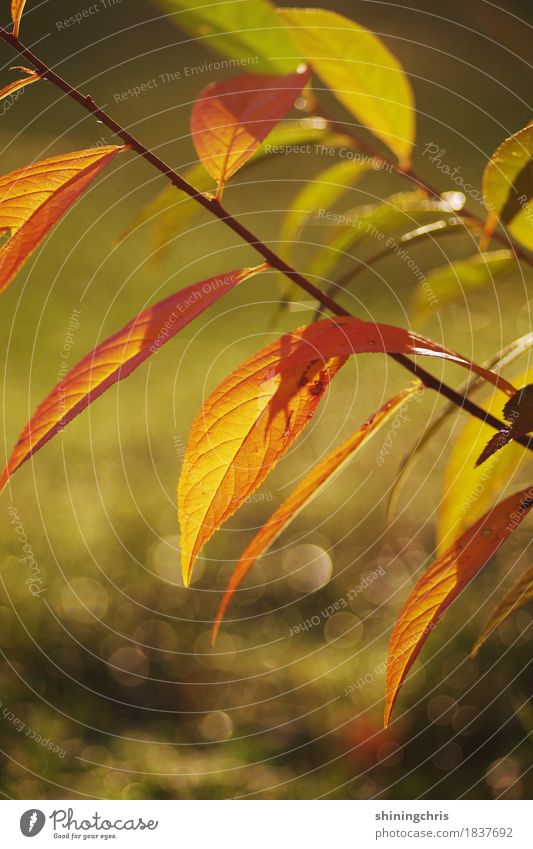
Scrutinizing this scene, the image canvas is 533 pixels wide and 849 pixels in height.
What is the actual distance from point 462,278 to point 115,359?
40cm

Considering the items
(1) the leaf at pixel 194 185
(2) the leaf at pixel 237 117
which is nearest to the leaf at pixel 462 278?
(1) the leaf at pixel 194 185

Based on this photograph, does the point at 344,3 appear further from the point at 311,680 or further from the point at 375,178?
the point at 311,680

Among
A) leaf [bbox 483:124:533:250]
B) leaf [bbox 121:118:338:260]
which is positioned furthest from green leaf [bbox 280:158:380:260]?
leaf [bbox 483:124:533:250]

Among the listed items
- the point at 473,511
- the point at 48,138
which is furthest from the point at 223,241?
the point at 473,511

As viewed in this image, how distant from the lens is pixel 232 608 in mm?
1080

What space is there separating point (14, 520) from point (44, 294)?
1089 millimetres

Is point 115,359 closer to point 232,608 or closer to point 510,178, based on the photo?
point 510,178

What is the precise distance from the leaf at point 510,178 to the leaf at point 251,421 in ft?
0.45

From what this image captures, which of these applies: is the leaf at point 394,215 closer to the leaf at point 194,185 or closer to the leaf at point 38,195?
the leaf at point 194,185

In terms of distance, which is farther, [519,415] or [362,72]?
[362,72]

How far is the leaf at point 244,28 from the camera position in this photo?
542 mm

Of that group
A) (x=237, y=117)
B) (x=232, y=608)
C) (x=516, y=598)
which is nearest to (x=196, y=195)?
(x=237, y=117)

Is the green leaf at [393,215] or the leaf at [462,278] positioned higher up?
the green leaf at [393,215]

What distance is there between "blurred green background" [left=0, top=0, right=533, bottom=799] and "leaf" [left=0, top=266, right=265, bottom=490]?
0.24 metres
